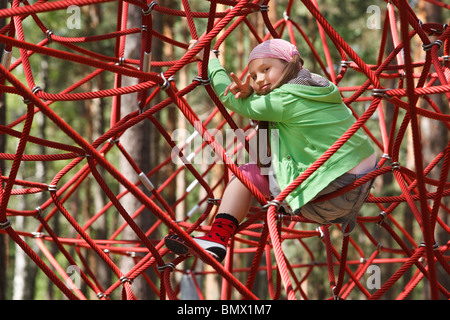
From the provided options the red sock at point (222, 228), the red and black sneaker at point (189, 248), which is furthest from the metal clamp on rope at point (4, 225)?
the red sock at point (222, 228)

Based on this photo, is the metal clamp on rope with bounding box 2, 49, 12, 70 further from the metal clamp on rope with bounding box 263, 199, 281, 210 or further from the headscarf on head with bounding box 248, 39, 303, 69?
the metal clamp on rope with bounding box 263, 199, 281, 210

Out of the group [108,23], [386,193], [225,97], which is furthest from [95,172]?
[108,23]

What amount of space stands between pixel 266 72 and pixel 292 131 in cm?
26

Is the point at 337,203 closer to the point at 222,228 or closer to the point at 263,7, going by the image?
the point at 222,228

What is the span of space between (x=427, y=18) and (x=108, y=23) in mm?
6256

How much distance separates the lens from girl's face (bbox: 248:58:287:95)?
8.68 ft

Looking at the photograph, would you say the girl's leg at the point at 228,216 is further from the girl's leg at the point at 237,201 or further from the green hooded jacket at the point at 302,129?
the green hooded jacket at the point at 302,129

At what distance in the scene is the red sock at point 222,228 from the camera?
261 centimetres

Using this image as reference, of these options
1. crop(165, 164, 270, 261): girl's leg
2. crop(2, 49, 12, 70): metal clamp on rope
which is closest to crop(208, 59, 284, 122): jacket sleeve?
crop(165, 164, 270, 261): girl's leg

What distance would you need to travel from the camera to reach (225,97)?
264 centimetres

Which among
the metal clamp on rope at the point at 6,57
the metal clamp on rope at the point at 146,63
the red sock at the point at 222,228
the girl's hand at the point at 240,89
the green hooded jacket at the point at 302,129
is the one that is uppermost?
the metal clamp on rope at the point at 6,57

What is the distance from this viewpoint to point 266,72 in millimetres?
2688
